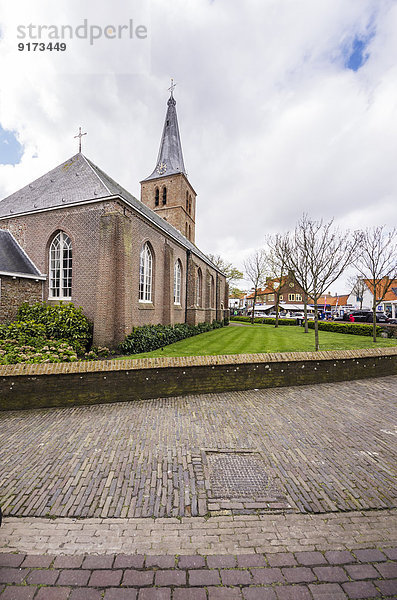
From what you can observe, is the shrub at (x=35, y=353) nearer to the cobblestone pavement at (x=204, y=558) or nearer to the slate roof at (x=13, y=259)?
the slate roof at (x=13, y=259)

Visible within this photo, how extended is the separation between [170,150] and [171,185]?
5.68 metres

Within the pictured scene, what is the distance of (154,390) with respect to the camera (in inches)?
267

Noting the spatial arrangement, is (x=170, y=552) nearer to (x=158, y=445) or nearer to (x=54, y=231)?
(x=158, y=445)

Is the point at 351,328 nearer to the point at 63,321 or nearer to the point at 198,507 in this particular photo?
the point at 63,321

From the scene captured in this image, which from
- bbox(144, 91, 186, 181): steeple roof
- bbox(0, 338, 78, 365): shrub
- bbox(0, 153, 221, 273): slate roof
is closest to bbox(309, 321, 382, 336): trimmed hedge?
bbox(0, 153, 221, 273): slate roof

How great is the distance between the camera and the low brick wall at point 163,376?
20.1ft

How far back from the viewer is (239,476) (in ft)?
12.2

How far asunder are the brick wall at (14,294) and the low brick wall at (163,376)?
8470mm

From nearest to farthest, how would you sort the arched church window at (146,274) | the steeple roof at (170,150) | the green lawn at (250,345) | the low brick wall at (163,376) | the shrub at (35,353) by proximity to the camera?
the low brick wall at (163,376) → the shrub at (35,353) → the green lawn at (250,345) → the arched church window at (146,274) → the steeple roof at (170,150)

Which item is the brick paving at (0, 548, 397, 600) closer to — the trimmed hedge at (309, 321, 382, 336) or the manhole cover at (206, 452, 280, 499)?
the manhole cover at (206, 452, 280, 499)

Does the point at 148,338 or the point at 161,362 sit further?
the point at 148,338

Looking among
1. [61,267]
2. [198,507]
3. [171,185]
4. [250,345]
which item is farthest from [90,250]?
[171,185]

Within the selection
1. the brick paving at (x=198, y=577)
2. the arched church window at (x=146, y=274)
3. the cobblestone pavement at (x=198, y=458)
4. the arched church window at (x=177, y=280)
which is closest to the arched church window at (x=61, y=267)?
the arched church window at (x=146, y=274)

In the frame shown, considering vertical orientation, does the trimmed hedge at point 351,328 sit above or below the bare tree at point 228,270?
below
